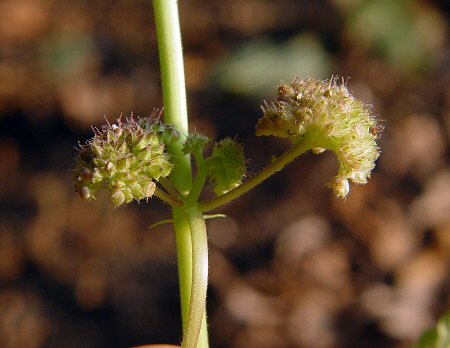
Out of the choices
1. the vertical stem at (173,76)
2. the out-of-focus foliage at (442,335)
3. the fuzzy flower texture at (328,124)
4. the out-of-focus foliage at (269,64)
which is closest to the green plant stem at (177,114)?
the vertical stem at (173,76)

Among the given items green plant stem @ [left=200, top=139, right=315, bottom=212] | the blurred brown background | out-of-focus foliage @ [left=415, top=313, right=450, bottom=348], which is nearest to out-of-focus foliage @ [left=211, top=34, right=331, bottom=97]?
the blurred brown background

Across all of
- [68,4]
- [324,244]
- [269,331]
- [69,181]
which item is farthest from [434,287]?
[68,4]

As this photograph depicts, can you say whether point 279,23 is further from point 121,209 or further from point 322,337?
point 322,337

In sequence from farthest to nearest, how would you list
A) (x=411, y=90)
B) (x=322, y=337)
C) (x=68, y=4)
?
(x=68, y=4)
(x=411, y=90)
(x=322, y=337)

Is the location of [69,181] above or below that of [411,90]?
below

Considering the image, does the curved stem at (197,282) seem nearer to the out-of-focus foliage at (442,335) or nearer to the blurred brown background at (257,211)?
the out-of-focus foliage at (442,335)
